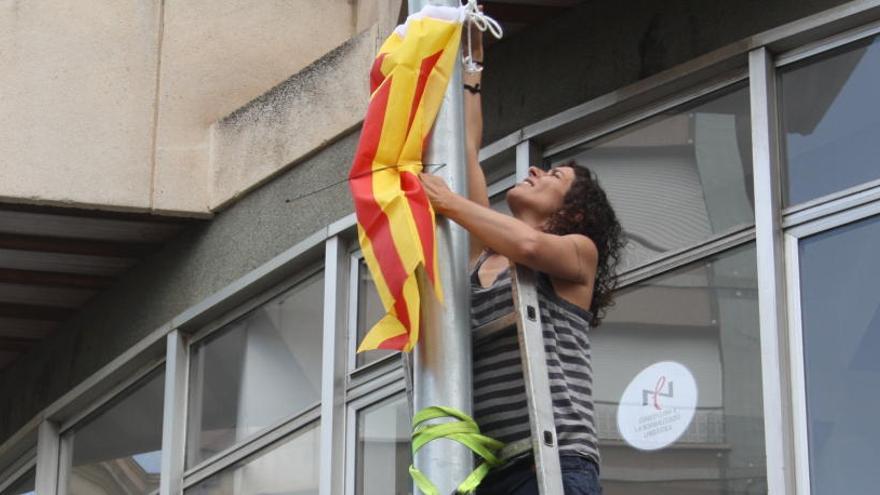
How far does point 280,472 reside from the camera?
34.0ft

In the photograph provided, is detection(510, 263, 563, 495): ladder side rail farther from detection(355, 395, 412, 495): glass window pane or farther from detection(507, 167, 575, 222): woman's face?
detection(355, 395, 412, 495): glass window pane

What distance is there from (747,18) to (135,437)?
582 cm

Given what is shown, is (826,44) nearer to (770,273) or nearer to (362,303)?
(770,273)

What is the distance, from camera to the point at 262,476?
1048 centimetres

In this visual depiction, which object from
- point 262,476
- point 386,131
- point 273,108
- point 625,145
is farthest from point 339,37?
point 386,131

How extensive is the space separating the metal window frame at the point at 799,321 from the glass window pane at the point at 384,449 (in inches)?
108

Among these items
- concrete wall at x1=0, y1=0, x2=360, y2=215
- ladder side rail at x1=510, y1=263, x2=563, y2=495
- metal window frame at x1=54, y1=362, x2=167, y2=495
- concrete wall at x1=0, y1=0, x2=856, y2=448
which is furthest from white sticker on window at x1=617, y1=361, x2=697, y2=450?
metal window frame at x1=54, y1=362, x2=167, y2=495

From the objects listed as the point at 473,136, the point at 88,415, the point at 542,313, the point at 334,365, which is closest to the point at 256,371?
the point at 334,365

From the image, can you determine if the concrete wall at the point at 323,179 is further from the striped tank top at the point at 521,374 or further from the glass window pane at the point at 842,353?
the striped tank top at the point at 521,374

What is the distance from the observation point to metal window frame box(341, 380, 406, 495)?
9.62m

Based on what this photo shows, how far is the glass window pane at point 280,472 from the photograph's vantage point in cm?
1012

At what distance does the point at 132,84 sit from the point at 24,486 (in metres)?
3.80

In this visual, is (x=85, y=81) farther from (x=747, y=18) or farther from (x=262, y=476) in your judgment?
(x=747, y=18)

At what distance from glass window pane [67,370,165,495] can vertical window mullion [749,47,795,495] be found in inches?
212
